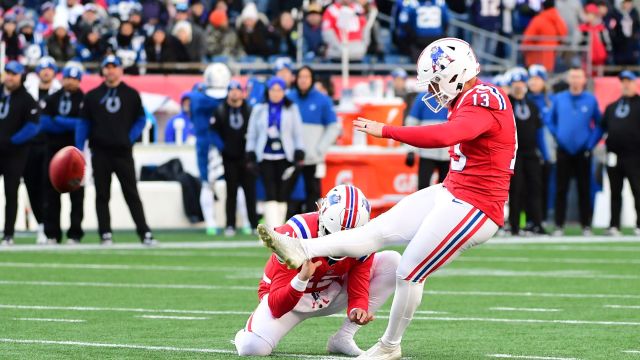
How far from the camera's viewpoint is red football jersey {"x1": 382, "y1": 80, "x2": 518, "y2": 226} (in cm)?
732

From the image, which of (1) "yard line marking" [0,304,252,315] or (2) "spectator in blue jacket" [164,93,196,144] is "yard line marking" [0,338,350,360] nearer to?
(1) "yard line marking" [0,304,252,315]

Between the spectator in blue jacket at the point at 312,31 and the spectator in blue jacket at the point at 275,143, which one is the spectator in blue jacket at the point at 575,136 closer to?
the spectator in blue jacket at the point at 275,143

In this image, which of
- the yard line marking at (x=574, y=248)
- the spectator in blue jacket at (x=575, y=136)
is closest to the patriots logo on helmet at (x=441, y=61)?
the yard line marking at (x=574, y=248)

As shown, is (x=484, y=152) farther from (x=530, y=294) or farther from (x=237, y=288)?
(x=237, y=288)

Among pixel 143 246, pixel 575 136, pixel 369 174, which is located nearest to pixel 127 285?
pixel 143 246

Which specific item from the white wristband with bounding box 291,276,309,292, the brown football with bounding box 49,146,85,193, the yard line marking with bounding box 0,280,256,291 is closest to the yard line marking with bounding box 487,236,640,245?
the yard line marking with bounding box 0,280,256,291

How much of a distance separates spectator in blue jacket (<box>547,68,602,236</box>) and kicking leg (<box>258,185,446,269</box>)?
10.7 m

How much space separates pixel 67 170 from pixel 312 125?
18.7 ft

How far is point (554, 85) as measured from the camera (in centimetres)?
2153

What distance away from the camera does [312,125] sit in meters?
17.4

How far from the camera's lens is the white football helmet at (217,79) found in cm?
1869

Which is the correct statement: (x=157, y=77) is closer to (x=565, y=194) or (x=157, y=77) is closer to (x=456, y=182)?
(x=565, y=194)

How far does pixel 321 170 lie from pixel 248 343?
419 inches

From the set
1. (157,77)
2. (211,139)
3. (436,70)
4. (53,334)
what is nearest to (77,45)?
(157,77)
